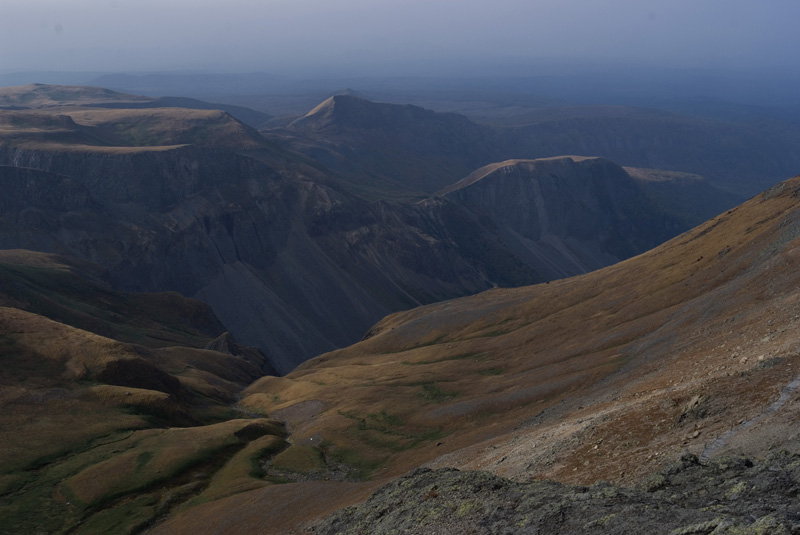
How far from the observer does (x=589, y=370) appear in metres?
68.7

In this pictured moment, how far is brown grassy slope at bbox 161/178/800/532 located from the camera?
110ft

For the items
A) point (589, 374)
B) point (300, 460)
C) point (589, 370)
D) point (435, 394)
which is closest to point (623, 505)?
point (589, 374)

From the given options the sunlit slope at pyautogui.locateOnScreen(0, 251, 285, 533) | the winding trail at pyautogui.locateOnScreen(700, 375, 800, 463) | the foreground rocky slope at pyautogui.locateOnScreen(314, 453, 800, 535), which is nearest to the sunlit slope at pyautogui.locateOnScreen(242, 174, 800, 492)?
the winding trail at pyautogui.locateOnScreen(700, 375, 800, 463)

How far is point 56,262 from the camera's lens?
166250mm

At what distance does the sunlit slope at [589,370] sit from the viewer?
34.3m

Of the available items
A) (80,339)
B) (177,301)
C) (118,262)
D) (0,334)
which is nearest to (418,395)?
(80,339)

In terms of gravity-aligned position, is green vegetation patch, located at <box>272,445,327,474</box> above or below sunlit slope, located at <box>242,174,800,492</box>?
below

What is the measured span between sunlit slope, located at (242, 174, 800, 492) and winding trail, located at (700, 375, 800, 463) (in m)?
0.58

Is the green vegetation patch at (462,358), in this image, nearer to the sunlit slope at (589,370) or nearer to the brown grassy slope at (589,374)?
the sunlit slope at (589,370)

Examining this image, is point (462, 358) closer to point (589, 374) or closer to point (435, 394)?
point (435, 394)

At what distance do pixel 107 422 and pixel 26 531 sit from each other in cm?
2500

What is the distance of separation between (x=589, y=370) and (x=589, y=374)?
1.51 m

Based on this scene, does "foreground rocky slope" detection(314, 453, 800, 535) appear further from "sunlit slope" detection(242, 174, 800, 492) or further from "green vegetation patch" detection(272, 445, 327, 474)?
"green vegetation patch" detection(272, 445, 327, 474)

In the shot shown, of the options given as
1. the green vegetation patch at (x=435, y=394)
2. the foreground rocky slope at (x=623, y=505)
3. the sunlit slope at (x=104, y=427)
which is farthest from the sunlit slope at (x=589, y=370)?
the sunlit slope at (x=104, y=427)
